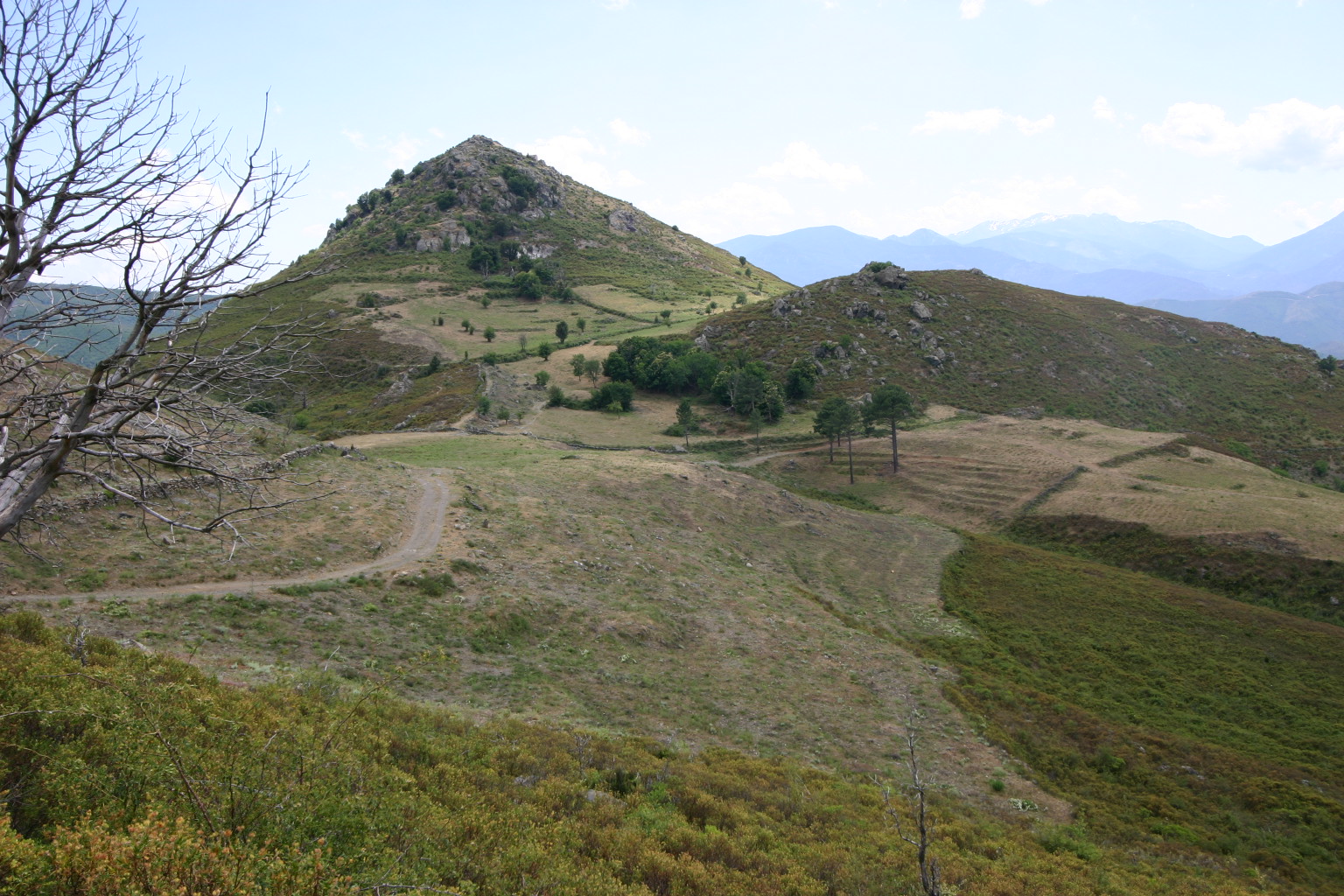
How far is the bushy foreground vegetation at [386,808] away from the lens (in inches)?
190

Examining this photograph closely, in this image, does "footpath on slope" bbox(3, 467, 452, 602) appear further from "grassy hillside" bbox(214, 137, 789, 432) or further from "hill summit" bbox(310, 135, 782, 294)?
"hill summit" bbox(310, 135, 782, 294)

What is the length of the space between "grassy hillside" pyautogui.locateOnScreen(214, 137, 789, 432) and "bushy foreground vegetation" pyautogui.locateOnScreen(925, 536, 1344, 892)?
4849cm

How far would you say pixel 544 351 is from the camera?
83.8 metres

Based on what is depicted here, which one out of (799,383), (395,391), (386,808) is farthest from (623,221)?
(386,808)

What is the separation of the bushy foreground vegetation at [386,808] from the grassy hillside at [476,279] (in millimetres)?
50432

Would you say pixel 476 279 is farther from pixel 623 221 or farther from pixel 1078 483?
pixel 1078 483

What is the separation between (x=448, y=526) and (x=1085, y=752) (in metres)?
23.6

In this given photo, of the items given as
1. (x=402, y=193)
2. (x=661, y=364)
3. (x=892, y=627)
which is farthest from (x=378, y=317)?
(x=892, y=627)

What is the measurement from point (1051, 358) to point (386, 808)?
92244 mm

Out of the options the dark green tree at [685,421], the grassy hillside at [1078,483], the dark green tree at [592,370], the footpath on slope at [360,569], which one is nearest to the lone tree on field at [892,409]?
the grassy hillside at [1078,483]

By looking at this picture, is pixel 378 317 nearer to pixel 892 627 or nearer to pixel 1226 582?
pixel 892 627

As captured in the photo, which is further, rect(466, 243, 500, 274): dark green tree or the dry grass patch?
rect(466, 243, 500, 274): dark green tree

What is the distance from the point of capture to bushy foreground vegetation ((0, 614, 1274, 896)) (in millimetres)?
4820

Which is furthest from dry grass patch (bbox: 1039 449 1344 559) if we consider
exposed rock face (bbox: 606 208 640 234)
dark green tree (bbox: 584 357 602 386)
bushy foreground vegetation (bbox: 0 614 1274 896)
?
exposed rock face (bbox: 606 208 640 234)
